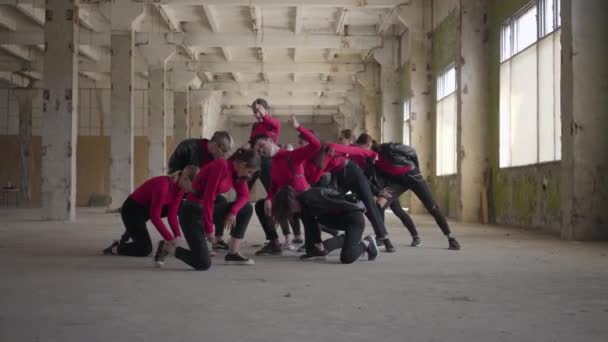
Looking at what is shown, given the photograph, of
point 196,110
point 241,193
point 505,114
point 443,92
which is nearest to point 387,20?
point 443,92

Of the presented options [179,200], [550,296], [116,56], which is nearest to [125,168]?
[116,56]

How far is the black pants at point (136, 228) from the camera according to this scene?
877cm

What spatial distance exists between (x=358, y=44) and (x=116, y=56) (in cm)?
796

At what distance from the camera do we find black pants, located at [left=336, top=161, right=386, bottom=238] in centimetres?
890

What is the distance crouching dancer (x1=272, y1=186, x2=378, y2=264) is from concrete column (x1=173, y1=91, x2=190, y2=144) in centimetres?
2311

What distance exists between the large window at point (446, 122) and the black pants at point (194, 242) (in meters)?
12.4

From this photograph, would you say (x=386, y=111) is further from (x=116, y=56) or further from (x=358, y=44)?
(x=116, y=56)

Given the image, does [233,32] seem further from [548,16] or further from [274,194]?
[274,194]

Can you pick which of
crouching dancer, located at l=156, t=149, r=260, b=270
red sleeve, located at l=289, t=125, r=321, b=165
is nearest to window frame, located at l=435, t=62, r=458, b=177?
red sleeve, located at l=289, t=125, r=321, b=165

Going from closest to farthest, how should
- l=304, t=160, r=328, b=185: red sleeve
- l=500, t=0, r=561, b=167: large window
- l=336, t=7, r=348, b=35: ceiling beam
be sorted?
l=304, t=160, r=328, b=185: red sleeve, l=500, t=0, r=561, b=167: large window, l=336, t=7, r=348, b=35: ceiling beam

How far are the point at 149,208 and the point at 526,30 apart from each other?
325 inches

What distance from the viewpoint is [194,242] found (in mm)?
7410

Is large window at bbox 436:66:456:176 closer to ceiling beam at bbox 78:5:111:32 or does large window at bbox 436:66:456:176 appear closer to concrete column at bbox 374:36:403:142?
concrete column at bbox 374:36:403:142

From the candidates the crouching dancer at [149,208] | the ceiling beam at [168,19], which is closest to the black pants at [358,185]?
the crouching dancer at [149,208]
